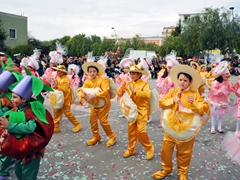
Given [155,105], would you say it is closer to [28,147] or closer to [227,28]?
[28,147]

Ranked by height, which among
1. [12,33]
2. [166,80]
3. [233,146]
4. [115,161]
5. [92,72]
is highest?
[12,33]

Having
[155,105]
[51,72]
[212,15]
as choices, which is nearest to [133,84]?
[155,105]

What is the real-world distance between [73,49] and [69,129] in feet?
185

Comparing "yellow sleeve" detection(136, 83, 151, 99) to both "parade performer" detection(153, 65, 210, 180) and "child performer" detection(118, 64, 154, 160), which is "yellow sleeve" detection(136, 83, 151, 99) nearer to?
"child performer" detection(118, 64, 154, 160)

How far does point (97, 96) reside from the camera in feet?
15.2

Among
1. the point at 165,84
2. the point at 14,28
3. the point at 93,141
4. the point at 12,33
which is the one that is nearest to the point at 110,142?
the point at 93,141

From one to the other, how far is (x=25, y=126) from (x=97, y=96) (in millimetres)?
2161

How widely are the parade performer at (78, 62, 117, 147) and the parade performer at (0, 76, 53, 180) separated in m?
1.93

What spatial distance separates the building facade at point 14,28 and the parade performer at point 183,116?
33.1m

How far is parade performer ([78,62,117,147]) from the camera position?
15.5 ft

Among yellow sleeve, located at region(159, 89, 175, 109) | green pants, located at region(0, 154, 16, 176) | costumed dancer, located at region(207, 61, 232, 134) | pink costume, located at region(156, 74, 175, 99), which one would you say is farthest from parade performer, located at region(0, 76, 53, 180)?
costumed dancer, located at region(207, 61, 232, 134)

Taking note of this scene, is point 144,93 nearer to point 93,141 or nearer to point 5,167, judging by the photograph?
point 93,141

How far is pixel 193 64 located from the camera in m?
7.37

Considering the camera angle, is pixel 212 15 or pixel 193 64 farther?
pixel 212 15
